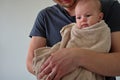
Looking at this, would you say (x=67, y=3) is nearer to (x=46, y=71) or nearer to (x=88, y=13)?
(x=88, y=13)

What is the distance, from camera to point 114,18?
1.10 meters

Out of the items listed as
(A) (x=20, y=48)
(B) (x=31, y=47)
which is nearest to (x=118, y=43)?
(B) (x=31, y=47)

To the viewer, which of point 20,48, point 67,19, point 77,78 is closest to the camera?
point 77,78

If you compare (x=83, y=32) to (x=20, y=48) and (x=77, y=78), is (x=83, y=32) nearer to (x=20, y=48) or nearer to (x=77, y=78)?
(x=77, y=78)

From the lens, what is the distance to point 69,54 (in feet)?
3.20

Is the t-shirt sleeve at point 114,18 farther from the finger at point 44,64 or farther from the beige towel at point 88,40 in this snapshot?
the finger at point 44,64

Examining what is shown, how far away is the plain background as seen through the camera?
2.08 metres

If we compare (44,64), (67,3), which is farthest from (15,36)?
(44,64)

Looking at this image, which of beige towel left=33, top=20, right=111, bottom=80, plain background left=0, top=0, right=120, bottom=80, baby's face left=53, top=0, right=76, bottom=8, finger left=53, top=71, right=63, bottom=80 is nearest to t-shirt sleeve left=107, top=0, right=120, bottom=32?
beige towel left=33, top=20, right=111, bottom=80

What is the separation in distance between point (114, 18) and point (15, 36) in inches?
48.6

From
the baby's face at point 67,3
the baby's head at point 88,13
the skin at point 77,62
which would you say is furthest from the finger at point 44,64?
the baby's face at point 67,3

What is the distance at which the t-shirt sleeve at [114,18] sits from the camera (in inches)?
42.7

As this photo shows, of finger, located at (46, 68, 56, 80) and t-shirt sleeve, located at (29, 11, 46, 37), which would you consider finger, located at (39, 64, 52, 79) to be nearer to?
finger, located at (46, 68, 56, 80)

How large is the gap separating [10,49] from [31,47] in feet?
3.22
